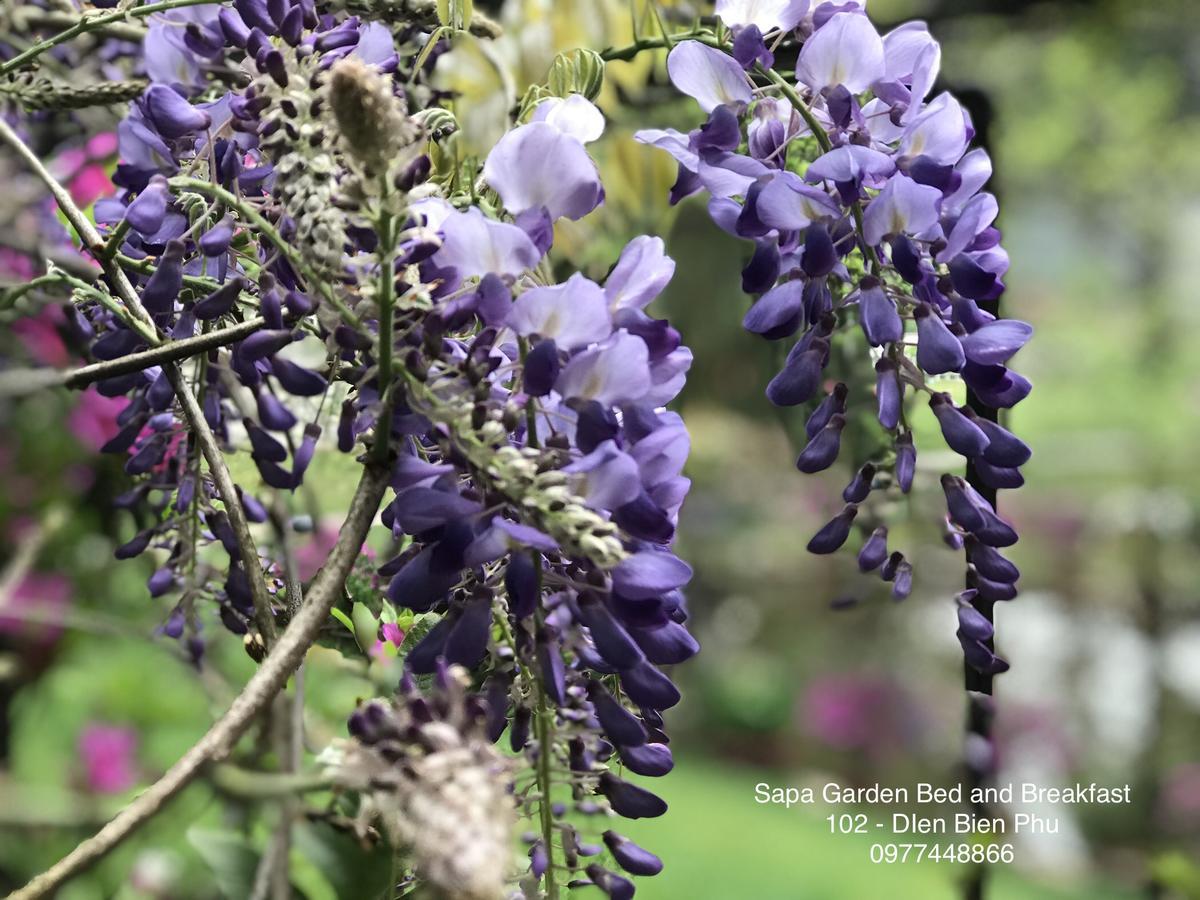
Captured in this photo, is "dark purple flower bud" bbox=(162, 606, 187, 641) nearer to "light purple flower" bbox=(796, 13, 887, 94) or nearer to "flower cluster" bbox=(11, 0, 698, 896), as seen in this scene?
"flower cluster" bbox=(11, 0, 698, 896)

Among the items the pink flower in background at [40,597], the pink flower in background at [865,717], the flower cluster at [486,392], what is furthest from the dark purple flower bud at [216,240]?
the pink flower in background at [865,717]

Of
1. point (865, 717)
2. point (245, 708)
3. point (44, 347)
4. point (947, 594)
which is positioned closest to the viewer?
point (245, 708)

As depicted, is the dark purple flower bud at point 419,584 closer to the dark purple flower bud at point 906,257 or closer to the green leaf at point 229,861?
the dark purple flower bud at point 906,257

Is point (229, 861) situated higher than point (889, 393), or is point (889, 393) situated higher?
point (889, 393)

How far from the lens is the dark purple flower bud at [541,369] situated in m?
0.20

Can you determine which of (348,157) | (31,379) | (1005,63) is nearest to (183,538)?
(31,379)

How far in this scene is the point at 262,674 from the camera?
0.17 m

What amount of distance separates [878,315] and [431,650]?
5.0 inches

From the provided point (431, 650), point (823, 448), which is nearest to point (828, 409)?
point (823, 448)

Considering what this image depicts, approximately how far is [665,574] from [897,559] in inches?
4.4

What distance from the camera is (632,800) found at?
230mm

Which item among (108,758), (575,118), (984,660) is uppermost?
(575,118)

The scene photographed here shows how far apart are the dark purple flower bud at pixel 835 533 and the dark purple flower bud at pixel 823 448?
0.01 m

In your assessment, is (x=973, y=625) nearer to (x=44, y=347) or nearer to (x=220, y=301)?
(x=220, y=301)
